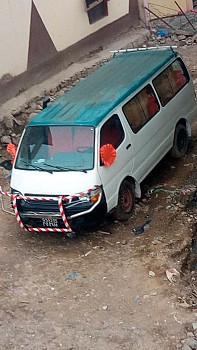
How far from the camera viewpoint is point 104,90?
35.0 ft

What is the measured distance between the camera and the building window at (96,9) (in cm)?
1694

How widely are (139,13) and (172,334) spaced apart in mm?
13383

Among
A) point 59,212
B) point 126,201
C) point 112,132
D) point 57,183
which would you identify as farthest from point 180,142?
point 59,212

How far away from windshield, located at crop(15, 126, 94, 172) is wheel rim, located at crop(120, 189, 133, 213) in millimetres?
964

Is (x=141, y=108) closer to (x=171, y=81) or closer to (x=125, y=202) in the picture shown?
(x=171, y=81)

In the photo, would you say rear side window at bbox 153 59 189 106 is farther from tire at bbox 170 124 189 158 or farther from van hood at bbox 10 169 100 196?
van hood at bbox 10 169 100 196

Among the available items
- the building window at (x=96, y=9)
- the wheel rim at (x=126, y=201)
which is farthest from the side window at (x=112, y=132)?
the building window at (x=96, y=9)

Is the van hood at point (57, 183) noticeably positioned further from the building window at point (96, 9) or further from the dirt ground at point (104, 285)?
the building window at point (96, 9)

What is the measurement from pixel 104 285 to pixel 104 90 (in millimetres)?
3545

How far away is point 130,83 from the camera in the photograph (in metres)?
10.7

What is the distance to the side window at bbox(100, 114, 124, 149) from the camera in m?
9.70

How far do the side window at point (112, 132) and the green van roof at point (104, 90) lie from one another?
6.1 inches

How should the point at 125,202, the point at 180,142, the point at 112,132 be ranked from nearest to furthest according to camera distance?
the point at 112,132, the point at 125,202, the point at 180,142

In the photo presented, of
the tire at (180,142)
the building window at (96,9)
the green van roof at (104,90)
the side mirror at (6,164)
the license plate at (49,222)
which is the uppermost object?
the green van roof at (104,90)
